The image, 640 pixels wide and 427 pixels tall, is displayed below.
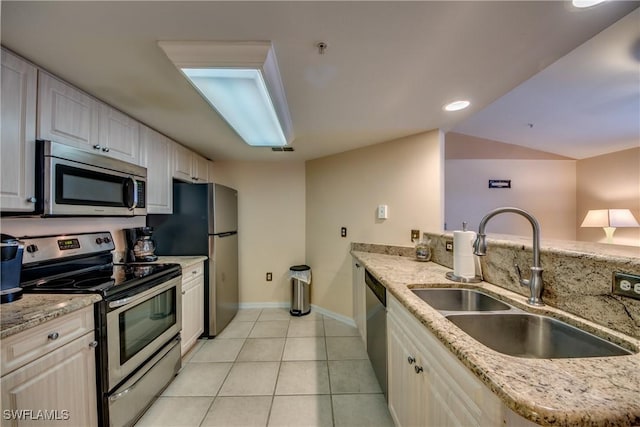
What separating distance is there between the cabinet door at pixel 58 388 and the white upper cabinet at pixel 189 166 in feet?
5.66

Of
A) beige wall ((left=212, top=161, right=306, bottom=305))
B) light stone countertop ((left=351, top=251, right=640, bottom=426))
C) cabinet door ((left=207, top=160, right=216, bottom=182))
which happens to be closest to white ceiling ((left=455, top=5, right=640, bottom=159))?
light stone countertop ((left=351, top=251, right=640, bottom=426))

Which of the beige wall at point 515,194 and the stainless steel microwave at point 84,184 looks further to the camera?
the beige wall at point 515,194

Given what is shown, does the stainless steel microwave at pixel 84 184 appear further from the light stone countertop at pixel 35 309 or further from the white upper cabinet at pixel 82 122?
the light stone countertop at pixel 35 309

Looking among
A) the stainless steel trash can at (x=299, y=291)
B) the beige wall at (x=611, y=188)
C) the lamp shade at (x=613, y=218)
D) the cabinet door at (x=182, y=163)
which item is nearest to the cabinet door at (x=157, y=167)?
the cabinet door at (x=182, y=163)

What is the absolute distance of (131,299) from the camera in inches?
56.8

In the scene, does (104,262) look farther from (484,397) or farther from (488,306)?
(488,306)

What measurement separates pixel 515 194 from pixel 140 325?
470cm

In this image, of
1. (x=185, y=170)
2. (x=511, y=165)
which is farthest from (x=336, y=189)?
(x=511, y=165)

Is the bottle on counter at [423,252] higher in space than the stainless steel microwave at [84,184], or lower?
lower

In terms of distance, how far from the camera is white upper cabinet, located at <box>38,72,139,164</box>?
4.26 feet

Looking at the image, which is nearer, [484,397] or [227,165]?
[484,397]

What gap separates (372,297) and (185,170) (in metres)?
2.33

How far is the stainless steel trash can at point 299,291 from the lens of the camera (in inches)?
123

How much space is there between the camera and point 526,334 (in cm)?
105
